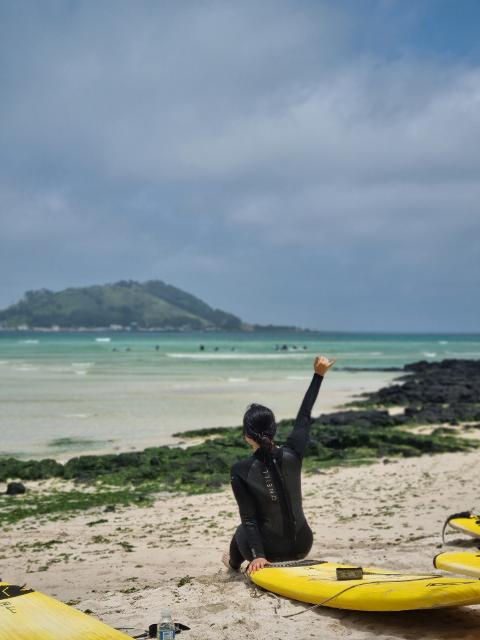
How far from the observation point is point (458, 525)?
7352 mm

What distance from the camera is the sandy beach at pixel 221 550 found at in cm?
468

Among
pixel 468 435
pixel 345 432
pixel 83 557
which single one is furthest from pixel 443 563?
pixel 468 435

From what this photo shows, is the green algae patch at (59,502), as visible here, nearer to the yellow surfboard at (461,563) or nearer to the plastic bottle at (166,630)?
the plastic bottle at (166,630)

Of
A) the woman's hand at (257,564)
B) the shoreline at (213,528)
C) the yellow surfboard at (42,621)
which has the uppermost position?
the woman's hand at (257,564)

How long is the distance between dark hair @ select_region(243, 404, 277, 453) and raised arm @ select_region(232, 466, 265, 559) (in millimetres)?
362

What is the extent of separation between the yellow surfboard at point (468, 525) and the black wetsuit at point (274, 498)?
2.42 metres

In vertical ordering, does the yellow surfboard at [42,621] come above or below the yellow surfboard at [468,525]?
above

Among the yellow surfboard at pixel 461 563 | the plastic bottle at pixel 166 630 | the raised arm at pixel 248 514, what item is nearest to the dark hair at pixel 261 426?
the raised arm at pixel 248 514

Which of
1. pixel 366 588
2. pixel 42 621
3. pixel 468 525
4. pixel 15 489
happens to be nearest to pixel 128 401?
pixel 15 489

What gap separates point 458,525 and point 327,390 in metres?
26.3

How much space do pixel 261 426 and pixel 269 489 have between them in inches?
20.3

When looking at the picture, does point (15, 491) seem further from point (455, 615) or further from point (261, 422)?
point (455, 615)

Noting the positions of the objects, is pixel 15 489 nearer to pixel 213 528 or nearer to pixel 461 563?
pixel 213 528

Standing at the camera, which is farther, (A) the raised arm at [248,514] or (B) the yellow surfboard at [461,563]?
(A) the raised arm at [248,514]
